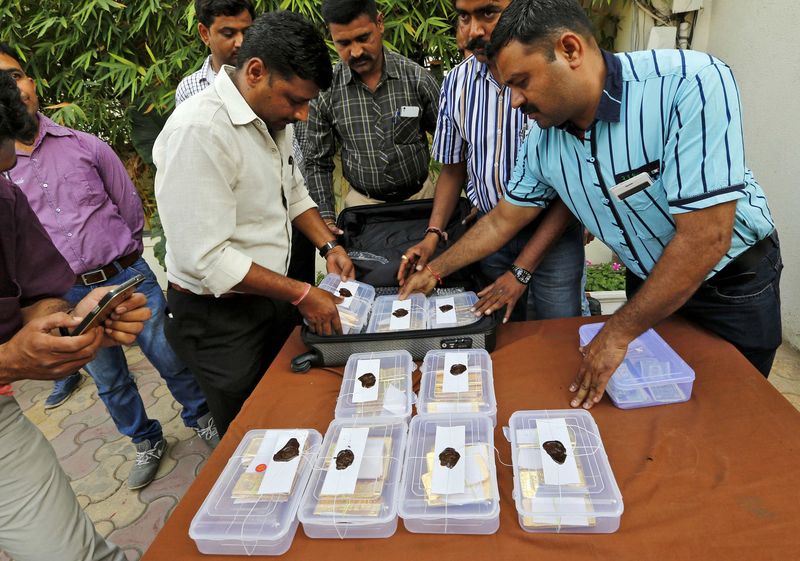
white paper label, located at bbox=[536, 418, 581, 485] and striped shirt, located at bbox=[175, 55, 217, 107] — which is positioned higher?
striped shirt, located at bbox=[175, 55, 217, 107]

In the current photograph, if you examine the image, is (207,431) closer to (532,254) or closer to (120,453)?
(120,453)

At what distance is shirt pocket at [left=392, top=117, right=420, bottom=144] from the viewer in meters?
2.70

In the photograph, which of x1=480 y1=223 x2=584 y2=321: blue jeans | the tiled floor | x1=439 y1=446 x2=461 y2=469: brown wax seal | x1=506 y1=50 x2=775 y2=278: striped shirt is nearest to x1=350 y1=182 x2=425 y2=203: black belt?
x1=480 y1=223 x2=584 y2=321: blue jeans

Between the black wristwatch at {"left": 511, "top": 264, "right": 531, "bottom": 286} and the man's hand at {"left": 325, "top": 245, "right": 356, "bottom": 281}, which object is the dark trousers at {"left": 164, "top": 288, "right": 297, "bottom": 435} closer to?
the man's hand at {"left": 325, "top": 245, "right": 356, "bottom": 281}

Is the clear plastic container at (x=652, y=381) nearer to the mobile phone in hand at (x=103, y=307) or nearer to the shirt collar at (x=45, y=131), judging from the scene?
the mobile phone in hand at (x=103, y=307)

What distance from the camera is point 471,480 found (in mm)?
1030

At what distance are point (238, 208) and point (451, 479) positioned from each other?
108cm

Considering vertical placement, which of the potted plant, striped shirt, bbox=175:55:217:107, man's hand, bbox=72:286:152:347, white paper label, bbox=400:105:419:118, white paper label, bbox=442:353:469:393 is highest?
striped shirt, bbox=175:55:217:107

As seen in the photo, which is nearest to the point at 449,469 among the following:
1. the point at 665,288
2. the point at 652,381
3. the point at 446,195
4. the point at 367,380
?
the point at 367,380

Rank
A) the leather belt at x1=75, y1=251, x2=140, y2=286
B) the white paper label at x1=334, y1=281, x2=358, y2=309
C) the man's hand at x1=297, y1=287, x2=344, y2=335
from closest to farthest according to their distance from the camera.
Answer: the man's hand at x1=297, y1=287, x2=344, y2=335 < the white paper label at x1=334, y1=281, x2=358, y2=309 < the leather belt at x1=75, y1=251, x2=140, y2=286

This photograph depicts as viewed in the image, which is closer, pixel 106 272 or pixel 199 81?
pixel 106 272

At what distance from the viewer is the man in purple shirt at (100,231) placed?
2.16 meters

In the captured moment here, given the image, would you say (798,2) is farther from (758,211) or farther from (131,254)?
(131,254)

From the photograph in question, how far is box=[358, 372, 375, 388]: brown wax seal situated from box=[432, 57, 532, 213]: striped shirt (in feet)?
3.37
